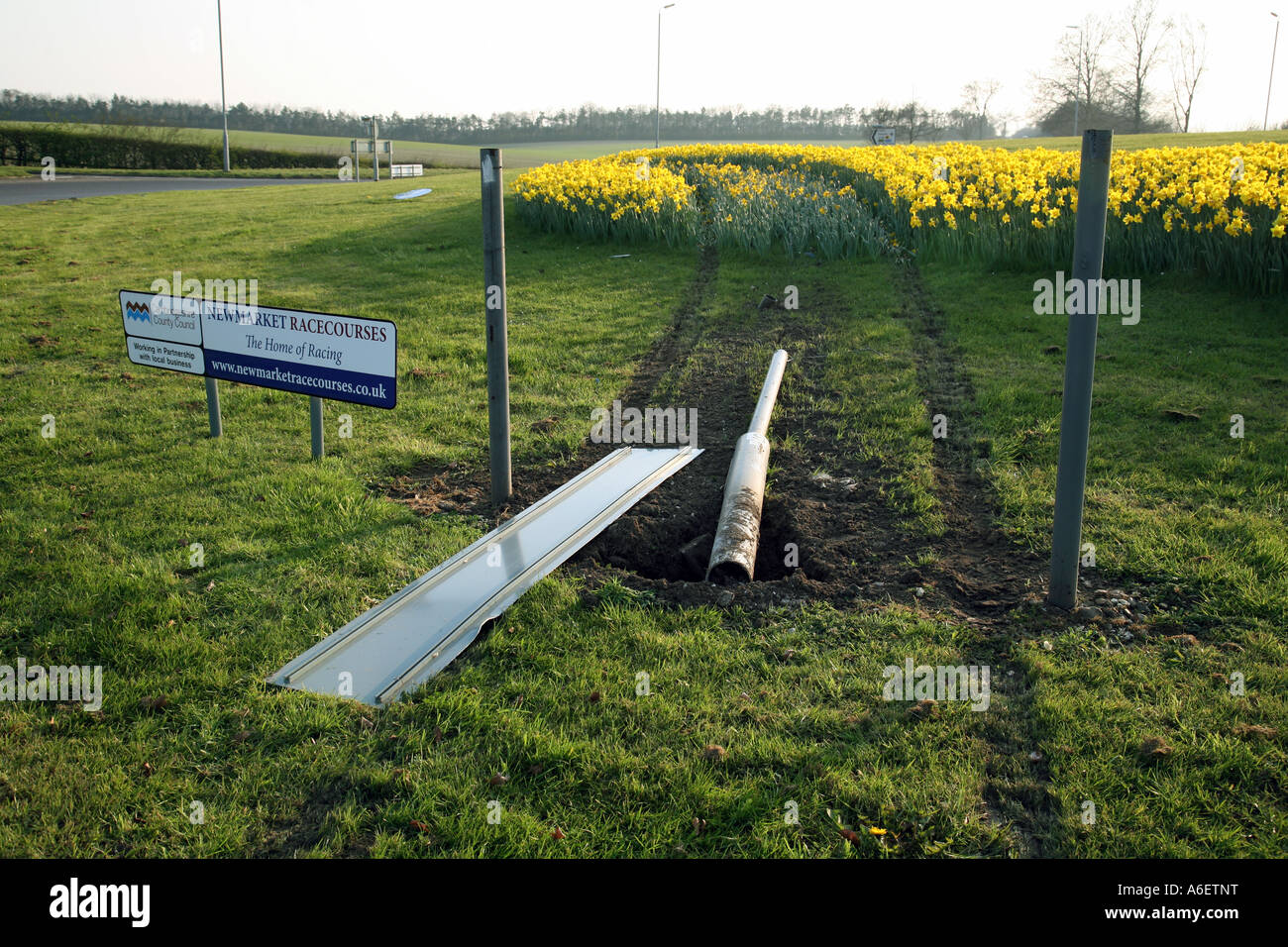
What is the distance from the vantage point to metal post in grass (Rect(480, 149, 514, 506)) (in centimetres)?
508

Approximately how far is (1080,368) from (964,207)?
884cm

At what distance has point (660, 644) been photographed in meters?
3.82

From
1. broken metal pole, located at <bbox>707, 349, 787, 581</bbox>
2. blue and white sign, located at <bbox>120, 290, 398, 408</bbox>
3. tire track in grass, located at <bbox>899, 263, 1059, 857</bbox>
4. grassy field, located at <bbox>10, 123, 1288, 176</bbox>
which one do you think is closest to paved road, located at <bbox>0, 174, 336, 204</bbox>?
grassy field, located at <bbox>10, 123, 1288, 176</bbox>

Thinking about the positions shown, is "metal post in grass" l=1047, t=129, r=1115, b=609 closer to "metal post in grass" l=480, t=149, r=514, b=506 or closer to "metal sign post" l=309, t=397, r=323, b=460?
"metal post in grass" l=480, t=149, r=514, b=506

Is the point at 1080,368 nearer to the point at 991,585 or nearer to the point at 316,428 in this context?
the point at 991,585

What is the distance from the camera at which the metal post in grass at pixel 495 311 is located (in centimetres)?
508

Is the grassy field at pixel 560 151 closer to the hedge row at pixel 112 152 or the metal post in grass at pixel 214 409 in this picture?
the hedge row at pixel 112 152

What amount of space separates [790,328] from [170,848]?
8.03m

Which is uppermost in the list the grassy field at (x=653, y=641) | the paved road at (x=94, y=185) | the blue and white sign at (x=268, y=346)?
the paved road at (x=94, y=185)

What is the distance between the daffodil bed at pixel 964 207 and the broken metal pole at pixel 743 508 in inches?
256

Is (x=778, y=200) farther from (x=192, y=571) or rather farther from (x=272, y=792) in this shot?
(x=272, y=792)

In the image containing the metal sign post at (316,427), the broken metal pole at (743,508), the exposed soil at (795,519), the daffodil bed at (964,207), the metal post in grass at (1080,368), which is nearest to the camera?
the metal post in grass at (1080,368)

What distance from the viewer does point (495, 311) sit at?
5172mm

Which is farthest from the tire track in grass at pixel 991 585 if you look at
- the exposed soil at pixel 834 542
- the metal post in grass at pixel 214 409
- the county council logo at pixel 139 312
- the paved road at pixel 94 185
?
the paved road at pixel 94 185
